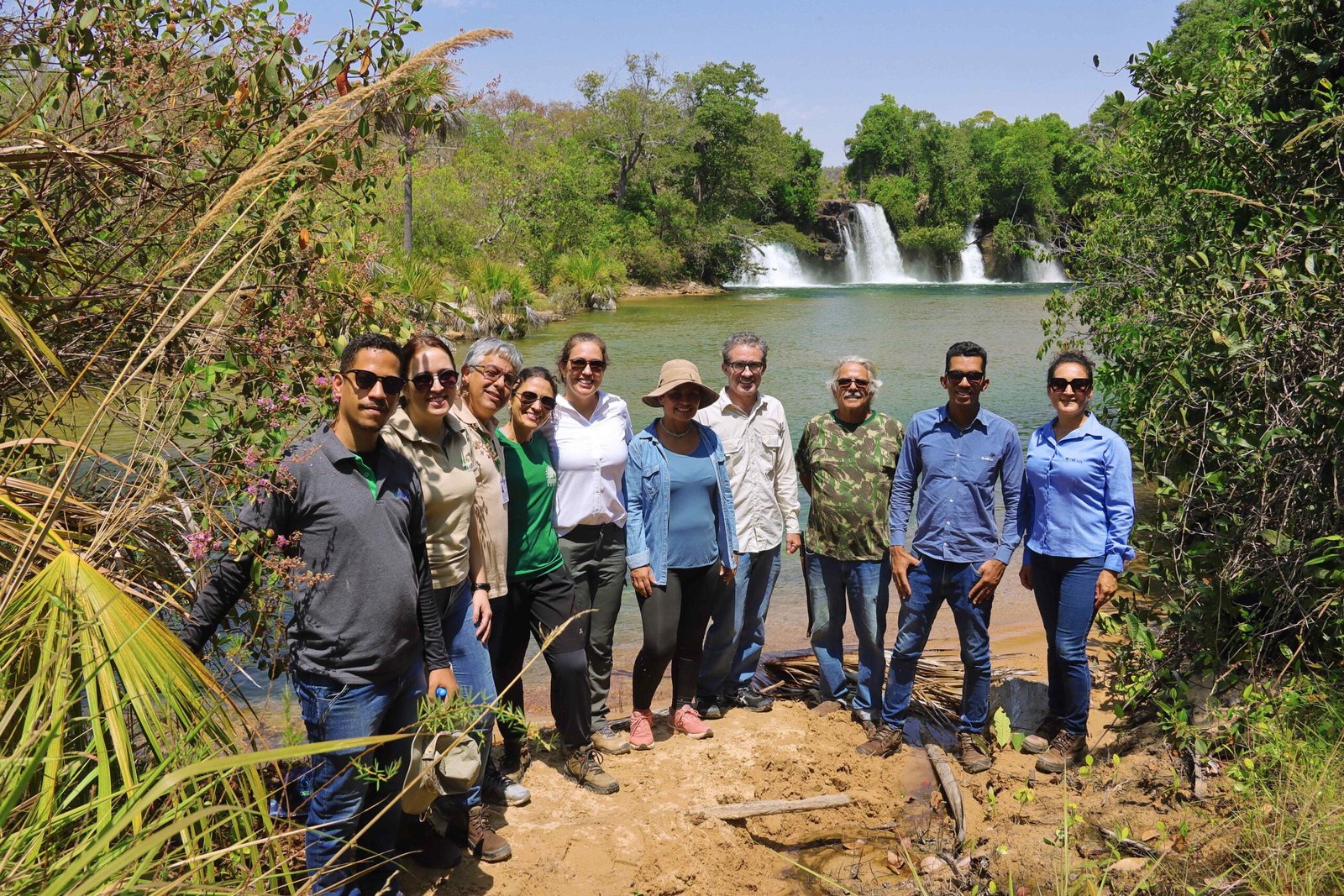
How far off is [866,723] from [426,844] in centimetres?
236

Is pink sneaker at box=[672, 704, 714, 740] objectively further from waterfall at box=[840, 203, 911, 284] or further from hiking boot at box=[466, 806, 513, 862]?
waterfall at box=[840, 203, 911, 284]

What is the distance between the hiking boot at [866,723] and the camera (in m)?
5.08

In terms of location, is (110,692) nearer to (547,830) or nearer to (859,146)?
(547,830)

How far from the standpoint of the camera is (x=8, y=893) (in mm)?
1649

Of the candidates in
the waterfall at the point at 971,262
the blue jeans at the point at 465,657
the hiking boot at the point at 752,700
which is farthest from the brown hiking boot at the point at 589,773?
the waterfall at the point at 971,262

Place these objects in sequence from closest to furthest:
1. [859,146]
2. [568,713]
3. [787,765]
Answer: [568,713], [787,765], [859,146]

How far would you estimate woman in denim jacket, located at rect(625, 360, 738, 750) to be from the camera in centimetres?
479

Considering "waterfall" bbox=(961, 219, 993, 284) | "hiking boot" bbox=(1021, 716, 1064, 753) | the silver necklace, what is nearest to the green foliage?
"hiking boot" bbox=(1021, 716, 1064, 753)

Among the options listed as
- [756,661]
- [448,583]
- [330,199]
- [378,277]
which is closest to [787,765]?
[756,661]

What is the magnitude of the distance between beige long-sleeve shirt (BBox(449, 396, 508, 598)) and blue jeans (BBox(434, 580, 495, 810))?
181 millimetres

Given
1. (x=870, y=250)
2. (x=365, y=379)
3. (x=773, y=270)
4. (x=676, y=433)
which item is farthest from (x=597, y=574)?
(x=870, y=250)

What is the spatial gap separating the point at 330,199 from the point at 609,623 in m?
2.21

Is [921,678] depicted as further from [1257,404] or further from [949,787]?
[1257,404]

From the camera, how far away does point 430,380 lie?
363cm
